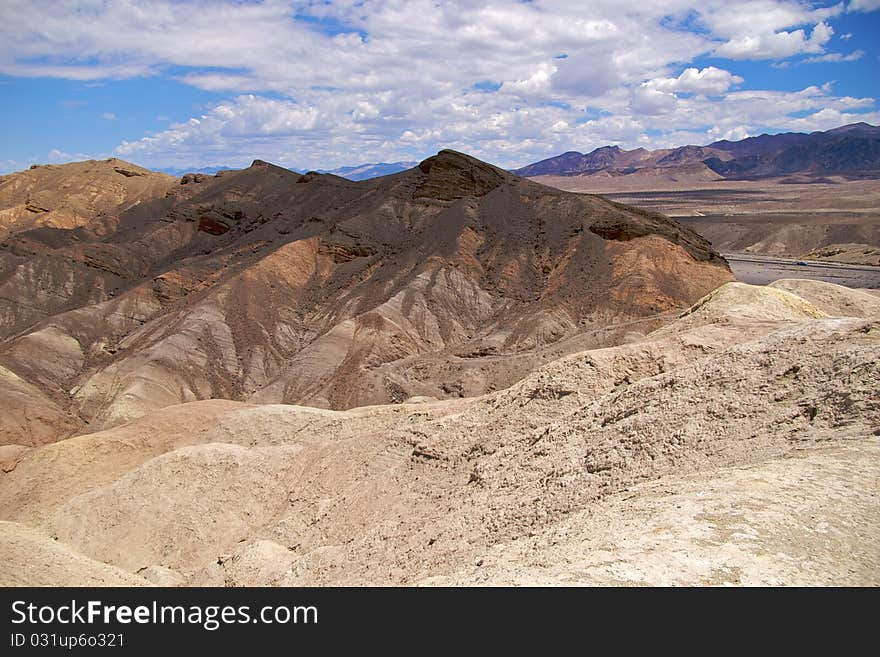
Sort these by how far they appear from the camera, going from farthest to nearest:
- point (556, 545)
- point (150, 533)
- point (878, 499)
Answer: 1. point (150, 533)
2. point (556, 545)
3. point (878, 499)

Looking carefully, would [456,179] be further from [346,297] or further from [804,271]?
[804,271]

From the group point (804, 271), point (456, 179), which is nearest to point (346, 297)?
point (456, 179)

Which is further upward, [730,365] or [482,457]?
[730,365]

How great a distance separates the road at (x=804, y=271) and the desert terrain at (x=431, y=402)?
21.5 metres

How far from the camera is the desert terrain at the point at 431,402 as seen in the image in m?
7.88

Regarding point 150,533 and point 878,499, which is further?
point 150,533

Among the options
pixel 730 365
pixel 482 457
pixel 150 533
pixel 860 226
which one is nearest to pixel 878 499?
pixel 730 365

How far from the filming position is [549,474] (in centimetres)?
1061

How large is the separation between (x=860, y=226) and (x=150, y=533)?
3719 inches

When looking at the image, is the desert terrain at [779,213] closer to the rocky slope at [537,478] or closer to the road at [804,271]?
the road at [804,271]

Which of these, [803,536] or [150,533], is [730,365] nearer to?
[803,536]

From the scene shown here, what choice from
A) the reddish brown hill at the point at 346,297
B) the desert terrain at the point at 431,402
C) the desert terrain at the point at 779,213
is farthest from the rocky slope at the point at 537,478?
the desert terrain at the point at 779,213

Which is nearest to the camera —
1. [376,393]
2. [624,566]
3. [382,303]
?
[624,566]
